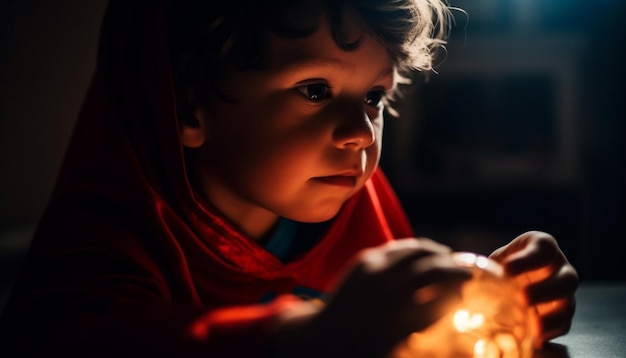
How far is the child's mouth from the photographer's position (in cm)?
65

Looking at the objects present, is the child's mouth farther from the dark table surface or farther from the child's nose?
the dark table surface

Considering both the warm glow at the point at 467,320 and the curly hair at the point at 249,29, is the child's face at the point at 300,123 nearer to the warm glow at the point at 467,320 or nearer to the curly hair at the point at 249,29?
the curly hair at the point at 249,29

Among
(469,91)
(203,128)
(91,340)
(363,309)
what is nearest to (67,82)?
(203,128)

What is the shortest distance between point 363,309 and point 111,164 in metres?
0.32

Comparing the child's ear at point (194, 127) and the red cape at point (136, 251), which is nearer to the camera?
the red cape at point (136, 251)

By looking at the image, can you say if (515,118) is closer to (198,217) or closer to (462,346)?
(198,217)

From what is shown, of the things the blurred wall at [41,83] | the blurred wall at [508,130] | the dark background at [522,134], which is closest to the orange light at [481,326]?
the blurred wall at [41,83]

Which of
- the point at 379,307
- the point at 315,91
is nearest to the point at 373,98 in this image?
the point at 315,91

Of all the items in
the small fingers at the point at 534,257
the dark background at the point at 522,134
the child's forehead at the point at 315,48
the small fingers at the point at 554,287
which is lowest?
the dark background at the point at 522,134

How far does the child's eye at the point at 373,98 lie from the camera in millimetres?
695

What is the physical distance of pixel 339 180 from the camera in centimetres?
66

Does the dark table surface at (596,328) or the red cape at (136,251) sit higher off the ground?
the red cape at (136,251)

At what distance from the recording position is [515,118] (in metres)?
1.58

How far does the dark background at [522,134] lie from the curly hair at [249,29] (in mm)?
746
